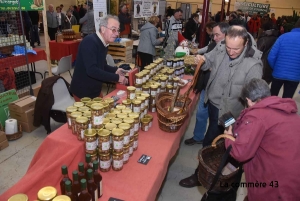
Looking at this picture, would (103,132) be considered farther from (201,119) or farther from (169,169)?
(201,119)

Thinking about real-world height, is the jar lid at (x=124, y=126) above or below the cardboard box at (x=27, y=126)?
above

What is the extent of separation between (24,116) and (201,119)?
267 centimetres

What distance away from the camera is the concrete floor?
9.06 ft

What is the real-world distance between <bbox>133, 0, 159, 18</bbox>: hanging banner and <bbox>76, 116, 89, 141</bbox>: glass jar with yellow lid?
6534 millimetres

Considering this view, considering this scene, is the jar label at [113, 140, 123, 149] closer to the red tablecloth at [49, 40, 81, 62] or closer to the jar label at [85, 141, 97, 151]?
the jar label at [85, 141, 97, 151]

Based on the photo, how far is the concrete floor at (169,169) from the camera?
2762 mm

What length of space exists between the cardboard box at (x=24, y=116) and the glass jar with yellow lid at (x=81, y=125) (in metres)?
2.32

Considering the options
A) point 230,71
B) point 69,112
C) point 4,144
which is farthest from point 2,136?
point 230,71

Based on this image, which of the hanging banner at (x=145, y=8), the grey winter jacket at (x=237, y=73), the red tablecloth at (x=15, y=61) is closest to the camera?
the grey winter jacket at (x=237, y=73)

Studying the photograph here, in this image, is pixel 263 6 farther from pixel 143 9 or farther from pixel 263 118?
pixel 263 118

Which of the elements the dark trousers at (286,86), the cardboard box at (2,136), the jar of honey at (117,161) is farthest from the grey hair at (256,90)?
the cardboard box at (2,136)

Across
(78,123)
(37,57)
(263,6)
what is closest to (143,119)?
(78,123)

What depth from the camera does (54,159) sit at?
6.12ft

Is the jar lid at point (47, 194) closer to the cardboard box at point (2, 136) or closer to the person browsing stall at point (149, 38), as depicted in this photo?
the cardboard box at point (2, 136)
